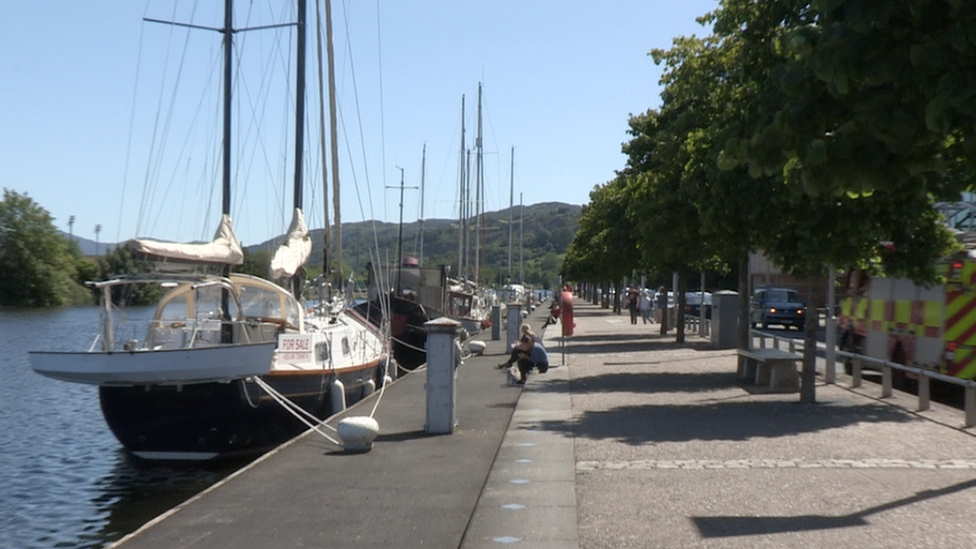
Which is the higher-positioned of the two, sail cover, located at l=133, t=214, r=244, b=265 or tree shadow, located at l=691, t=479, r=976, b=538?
sail cover, located at l=133, t=214, r=244, b=265

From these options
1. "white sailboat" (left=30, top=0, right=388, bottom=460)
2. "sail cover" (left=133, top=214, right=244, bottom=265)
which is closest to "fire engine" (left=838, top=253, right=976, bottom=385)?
"white sailboat" (left=30, top=0, right=388, bottom=460)

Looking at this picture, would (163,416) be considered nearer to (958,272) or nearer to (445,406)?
(445,406)

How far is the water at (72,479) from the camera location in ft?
44.3

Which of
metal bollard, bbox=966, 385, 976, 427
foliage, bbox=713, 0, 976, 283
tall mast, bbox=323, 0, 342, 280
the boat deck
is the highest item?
tall mast, bbox=323, 0, 342, 280

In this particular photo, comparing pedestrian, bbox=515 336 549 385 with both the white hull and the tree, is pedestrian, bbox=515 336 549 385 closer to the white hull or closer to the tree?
the white hull

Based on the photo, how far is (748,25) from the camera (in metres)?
14.3

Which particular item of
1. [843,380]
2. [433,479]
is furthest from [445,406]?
[843,380]

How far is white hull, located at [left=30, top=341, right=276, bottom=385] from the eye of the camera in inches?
560

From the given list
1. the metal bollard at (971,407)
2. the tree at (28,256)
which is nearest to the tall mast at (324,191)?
the metal bollard at (971,407)

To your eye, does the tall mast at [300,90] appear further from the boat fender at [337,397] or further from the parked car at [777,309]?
the parked car at [777,309]

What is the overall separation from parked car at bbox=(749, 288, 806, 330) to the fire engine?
22912 millimetres

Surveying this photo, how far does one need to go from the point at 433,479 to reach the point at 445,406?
10.7ft

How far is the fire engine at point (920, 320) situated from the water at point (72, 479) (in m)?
11.3

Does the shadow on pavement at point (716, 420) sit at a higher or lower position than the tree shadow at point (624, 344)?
lower
